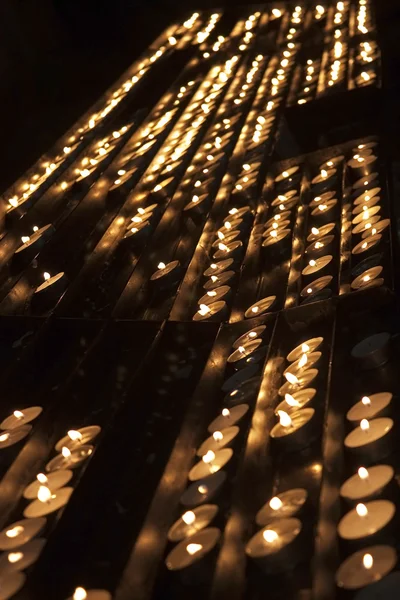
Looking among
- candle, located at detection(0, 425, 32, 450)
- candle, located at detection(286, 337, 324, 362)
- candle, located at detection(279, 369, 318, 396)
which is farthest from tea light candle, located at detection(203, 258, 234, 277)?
candle, located at detection(0, 425, 32, 450)

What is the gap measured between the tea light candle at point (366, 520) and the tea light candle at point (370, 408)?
0.35 metres

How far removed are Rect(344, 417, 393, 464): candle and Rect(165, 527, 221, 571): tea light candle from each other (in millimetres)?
378

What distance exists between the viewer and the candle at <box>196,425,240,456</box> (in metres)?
2.14

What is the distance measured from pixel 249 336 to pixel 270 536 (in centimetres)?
99

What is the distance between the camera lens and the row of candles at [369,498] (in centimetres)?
152

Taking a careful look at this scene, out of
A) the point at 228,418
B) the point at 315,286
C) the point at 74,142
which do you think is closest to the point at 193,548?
the point at 228,418

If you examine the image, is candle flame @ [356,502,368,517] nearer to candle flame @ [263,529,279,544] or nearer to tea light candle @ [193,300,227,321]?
candle flame @ [263,529,279,544]

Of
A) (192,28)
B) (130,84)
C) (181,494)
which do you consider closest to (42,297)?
(181,494)

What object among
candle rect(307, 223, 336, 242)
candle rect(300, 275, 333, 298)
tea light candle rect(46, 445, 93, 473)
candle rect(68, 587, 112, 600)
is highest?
candle rect(68, 587, 112, 600)

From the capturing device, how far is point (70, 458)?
2.25m

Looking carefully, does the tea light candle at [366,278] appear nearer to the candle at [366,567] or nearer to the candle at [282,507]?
the candle at [282,507]

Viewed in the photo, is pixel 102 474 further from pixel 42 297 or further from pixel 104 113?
pixel 104 113

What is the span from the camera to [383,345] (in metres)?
2.26

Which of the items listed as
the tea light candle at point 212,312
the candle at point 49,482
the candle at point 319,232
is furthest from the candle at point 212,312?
the candle at point 49,482
